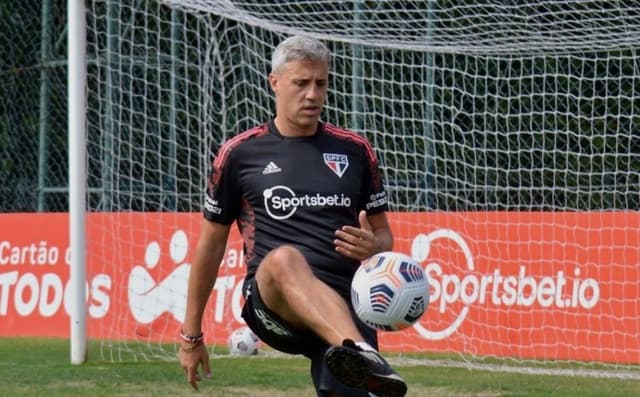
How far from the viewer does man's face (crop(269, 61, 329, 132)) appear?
6.12 meters

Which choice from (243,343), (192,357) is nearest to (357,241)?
(192,357)

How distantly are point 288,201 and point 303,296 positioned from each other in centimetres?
62

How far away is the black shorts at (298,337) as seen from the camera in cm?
607

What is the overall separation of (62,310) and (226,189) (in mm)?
7946

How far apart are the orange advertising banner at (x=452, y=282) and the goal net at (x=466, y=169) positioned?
0.04 ft

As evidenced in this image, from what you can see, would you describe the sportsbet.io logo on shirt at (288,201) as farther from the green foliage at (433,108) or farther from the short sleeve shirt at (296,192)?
the green foliage at (433,108)

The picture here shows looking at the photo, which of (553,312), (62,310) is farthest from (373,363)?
(62,310)

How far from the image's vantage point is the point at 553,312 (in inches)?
465

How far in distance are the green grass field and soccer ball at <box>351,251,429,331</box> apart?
3509 millimetres

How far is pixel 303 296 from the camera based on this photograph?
5.72 metres

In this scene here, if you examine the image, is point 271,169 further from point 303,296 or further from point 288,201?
point 303,296

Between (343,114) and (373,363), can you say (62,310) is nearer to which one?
(343,114)

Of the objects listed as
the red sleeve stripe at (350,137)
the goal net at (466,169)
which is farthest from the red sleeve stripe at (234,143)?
the goal net at (466,169)

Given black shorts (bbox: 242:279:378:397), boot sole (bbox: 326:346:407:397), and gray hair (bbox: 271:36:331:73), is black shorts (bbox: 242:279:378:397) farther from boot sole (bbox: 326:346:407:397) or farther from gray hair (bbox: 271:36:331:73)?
gray hair (bbox: 271:36:331:73)
